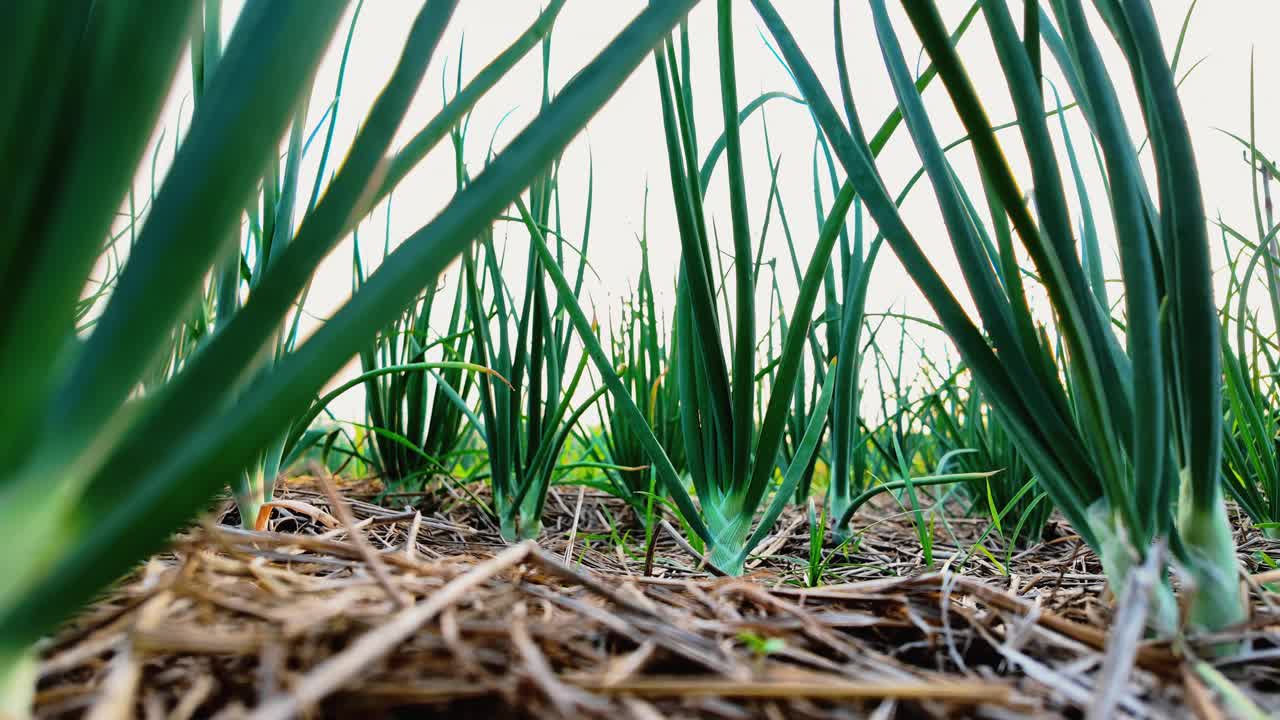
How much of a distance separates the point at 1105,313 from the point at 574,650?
46cm

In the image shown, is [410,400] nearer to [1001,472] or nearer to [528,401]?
[528,401]

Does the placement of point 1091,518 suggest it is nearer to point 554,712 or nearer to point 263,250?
point 554,712

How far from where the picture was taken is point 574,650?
0.36m

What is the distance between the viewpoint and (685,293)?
79 centimetres

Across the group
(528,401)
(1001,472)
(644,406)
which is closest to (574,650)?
(528,401)

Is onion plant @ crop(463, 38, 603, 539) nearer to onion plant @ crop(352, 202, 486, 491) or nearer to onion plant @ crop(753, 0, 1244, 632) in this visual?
onion plant @ crop(352, 202, 486, 491)

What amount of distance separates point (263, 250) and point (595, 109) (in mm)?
583

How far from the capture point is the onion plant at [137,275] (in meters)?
0.25

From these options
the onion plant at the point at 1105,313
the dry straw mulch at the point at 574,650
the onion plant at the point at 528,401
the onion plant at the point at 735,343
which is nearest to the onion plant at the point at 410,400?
the onion plant at the point at 528,401

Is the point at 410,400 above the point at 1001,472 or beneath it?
above

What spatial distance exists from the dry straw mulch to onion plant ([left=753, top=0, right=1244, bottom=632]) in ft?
0.21

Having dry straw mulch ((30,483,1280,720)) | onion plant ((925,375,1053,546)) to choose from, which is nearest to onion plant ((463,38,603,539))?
dry straw mulch ((30,483,1280,720))

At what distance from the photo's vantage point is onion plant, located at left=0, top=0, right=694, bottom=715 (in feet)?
0.83

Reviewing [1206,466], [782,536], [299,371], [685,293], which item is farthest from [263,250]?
[1206,466]
